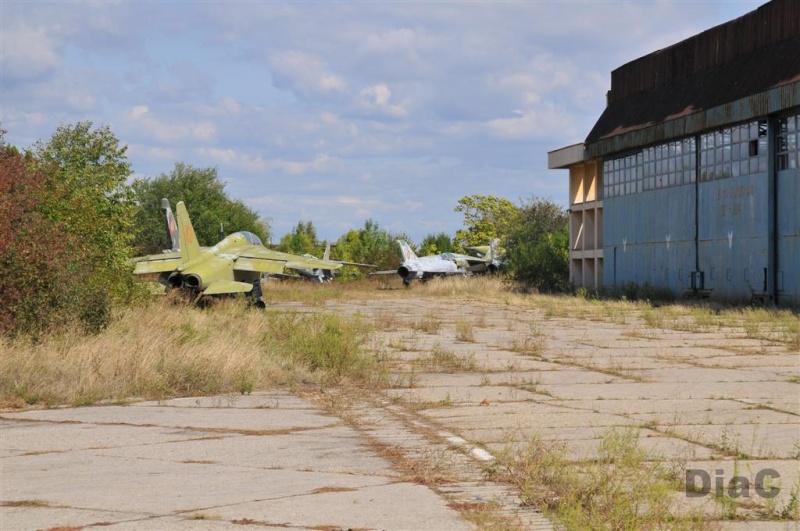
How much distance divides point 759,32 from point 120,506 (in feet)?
119

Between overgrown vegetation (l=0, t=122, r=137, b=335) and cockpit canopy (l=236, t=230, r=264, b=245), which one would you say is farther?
cockpit canopy (l=236, t=230, r=264, b=245)

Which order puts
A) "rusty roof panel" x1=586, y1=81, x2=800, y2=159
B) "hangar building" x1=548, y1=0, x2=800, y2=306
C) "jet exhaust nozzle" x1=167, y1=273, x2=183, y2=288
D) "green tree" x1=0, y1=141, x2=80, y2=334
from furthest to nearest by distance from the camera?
1. "hangar building" x1=548, y1=0, x2=800, y2=306
2. "rusty roof panel" x1=586, y1=81, x2=800, y2=159
3. "jet exhaust nozzle" x1=167, y1=273, x2=183, y2=288
4. "green tree" x1=0, y1=141, x2=80, y2=334

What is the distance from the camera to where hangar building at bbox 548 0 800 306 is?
3444 cm

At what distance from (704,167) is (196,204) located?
42.1 metres

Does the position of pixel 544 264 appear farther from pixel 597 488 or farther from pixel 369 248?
pixel 597 488

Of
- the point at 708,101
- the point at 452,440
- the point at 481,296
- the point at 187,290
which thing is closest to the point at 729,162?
the point at 708,101


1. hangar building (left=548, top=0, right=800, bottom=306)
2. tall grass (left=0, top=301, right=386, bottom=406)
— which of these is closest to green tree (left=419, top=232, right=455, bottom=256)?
hangar building (left=548, top=0, right=800, bottom=306)

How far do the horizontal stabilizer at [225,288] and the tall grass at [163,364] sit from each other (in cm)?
1346

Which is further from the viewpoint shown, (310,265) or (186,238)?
(310,265)

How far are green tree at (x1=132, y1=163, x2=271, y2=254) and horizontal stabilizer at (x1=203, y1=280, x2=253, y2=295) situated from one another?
117ft

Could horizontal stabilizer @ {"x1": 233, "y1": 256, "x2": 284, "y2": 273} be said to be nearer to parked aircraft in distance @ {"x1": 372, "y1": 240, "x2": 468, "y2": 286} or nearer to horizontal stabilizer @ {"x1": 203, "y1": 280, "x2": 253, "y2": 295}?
horizontal stabilizer @ {"x1": 203, "y1": 280, "x2": 253, "y2": 295}

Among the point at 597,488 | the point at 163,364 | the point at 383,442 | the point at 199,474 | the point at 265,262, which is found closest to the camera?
the point at 597,488

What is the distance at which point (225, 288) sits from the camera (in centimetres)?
3161

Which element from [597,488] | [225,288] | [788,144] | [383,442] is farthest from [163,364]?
[788,144]
